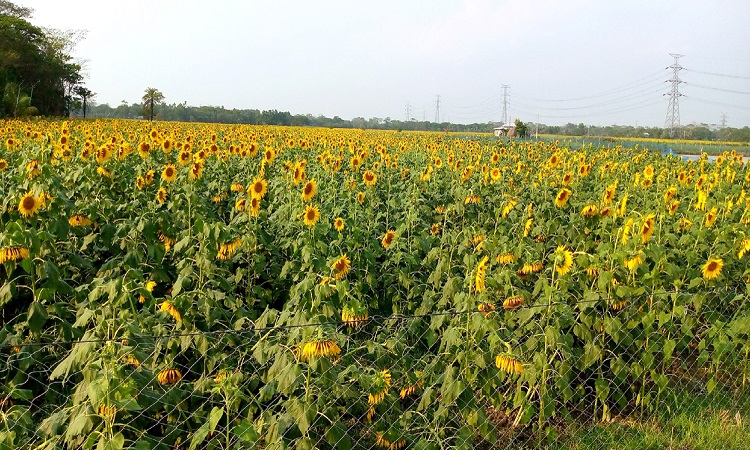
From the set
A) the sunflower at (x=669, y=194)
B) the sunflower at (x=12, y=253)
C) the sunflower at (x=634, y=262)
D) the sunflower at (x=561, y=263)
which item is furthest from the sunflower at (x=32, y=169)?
the sunflower at (x=669, y=194)

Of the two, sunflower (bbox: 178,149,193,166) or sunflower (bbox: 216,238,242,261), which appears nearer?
sunflower (bbox: 216,238,242,261)

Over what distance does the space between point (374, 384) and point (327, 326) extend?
33 cm

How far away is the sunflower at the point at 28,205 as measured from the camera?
3.80 meters

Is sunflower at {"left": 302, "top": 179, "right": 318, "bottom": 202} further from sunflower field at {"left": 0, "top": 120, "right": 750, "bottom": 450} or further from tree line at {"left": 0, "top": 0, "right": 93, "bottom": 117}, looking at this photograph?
tree line at {"left": 0, "top": 0, "right": 93, "bottom": 117}

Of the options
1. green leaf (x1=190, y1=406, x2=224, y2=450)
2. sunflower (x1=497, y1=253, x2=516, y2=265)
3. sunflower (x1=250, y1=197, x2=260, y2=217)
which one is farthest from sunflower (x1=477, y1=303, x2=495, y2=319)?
sunflower (x1=250, y1=197, x2=260, y2=217)

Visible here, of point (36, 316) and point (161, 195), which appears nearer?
point (36, 316)

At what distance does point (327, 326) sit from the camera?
2.62 metres

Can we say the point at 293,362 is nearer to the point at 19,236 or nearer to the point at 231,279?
the point at 19,236

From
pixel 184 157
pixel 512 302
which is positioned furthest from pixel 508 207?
pixel 184 157

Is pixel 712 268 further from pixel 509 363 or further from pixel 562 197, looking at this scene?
pixel 509 363

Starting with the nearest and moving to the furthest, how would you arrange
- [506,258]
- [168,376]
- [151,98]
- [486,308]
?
[168,376], [486,308], [506,258], [151,98]

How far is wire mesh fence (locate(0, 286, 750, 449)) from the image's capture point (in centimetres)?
244

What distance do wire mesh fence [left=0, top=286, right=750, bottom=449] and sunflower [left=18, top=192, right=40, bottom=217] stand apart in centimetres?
106

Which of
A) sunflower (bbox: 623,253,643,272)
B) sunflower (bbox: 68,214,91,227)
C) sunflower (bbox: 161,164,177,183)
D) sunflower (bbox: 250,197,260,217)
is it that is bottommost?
sunflower (bbox: 623,253,643,272)
